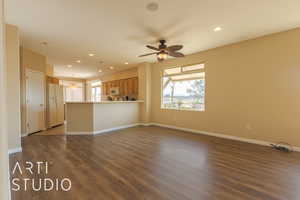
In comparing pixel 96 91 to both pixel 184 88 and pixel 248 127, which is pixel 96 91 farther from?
pixel 248 127

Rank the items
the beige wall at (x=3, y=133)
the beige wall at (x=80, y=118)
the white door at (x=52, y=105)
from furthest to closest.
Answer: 1. the white door at (x=52, y=105)
2. the beige wall at (x=80, y=118)
3. the beige wall at (x=3, y=133)

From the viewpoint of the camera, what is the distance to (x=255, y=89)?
12.7 ft

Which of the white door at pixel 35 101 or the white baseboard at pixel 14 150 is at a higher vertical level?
the white door at pixel 35 101

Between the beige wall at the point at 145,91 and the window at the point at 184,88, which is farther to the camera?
the beige wall at the point at 145,91

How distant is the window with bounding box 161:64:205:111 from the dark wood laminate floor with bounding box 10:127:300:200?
1.77 m

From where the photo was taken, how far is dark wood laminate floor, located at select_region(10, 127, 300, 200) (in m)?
1.87

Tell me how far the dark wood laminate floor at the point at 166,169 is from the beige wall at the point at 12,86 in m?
0.41

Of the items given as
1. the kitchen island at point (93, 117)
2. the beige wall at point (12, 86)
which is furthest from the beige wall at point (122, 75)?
the beige wall at point (12, 86)

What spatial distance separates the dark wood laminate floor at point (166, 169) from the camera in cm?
187

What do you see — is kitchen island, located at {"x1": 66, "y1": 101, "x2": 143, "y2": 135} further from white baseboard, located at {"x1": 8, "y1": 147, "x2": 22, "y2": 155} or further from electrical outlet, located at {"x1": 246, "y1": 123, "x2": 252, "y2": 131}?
electrical outlet, located at {"x1": 246, "y1": 123, "x2": 252, "y2": 131}

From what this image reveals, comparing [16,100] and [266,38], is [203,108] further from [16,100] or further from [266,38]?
[16,100]

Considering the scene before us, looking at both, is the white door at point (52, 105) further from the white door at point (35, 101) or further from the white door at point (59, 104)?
the white door at point (35, 101)

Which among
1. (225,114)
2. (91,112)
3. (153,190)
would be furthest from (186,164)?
(91,112)

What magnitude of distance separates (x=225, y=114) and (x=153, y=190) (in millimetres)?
3440
